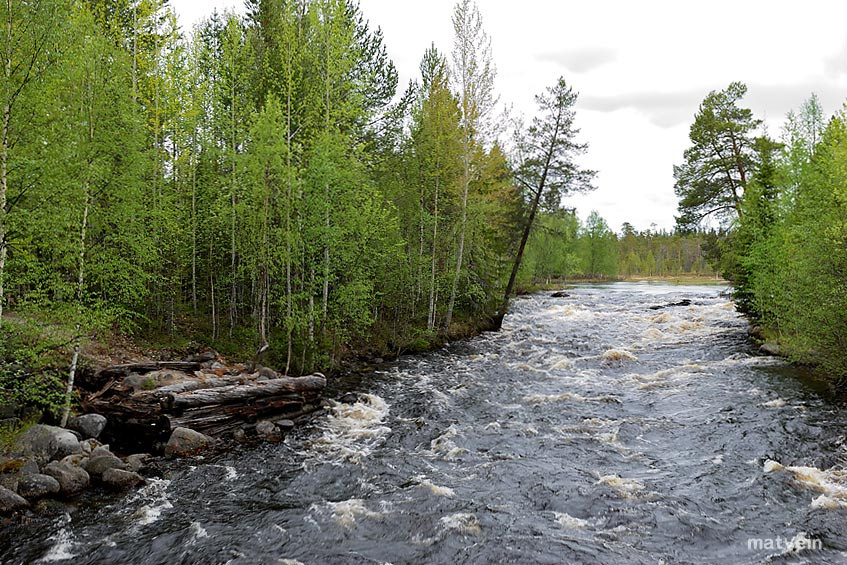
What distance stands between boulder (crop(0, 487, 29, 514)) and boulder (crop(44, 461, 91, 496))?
751mm

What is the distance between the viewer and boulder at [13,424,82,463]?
10.9 metres

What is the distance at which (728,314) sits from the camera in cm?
3575

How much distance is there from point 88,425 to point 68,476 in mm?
2482

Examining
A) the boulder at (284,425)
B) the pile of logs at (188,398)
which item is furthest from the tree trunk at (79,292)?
the boulder at (284,425)

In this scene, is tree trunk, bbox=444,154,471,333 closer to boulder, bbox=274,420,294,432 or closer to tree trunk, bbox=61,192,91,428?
boulder, bbox=274,420,294,432

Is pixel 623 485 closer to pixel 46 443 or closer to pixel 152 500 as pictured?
pixel 152 500

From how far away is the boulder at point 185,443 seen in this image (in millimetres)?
12452

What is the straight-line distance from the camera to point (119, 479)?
10.6 metres

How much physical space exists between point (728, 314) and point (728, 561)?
32613 mm

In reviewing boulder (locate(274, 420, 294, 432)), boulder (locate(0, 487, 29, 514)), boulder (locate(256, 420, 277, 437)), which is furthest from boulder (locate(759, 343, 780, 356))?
boulder (locate(0, 487, 29, 514))

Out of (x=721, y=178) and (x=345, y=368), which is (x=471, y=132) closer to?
(x=345, y=368)

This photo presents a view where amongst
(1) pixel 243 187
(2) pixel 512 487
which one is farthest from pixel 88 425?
(2) pixel 512 487

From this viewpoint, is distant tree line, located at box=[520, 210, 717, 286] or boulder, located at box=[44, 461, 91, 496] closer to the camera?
boulder, located at box=[44, 461, 91, 496]

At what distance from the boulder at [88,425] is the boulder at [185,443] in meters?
1.79
